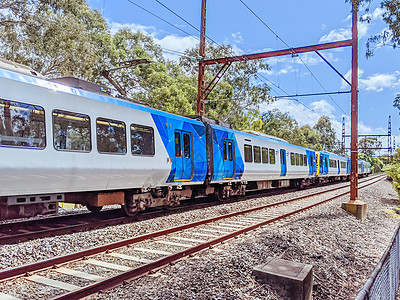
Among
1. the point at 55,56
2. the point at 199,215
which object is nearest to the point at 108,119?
the point at 199,215

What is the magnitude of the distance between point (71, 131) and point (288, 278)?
5.40 metres

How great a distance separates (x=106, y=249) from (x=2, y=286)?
1978mm

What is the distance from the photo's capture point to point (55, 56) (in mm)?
19188

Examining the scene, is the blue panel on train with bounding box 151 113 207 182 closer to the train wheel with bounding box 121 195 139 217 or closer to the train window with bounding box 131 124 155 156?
the train window with bounding box 131 124 155 156

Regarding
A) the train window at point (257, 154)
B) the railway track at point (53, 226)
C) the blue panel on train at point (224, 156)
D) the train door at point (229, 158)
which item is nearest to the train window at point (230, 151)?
the train door at point (229, 158)

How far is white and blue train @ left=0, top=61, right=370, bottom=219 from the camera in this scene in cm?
645

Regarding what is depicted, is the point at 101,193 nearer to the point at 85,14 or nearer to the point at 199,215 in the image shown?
the point at 199,215

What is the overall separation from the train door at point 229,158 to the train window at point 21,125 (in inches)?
333

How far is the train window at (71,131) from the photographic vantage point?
23.5 ft

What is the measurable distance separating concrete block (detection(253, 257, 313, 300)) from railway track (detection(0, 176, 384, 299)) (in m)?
1.74

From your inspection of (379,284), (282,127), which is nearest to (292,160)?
(379,284)

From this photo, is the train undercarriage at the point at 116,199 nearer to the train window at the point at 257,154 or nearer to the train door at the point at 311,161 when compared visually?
the train window at the point at 257,154

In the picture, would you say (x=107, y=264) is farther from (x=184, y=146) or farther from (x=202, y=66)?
(x=202, y=66)

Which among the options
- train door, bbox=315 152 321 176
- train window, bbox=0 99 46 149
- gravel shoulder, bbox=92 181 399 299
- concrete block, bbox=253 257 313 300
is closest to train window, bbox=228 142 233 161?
gravel shoulder, bbox=92 181 399 299
